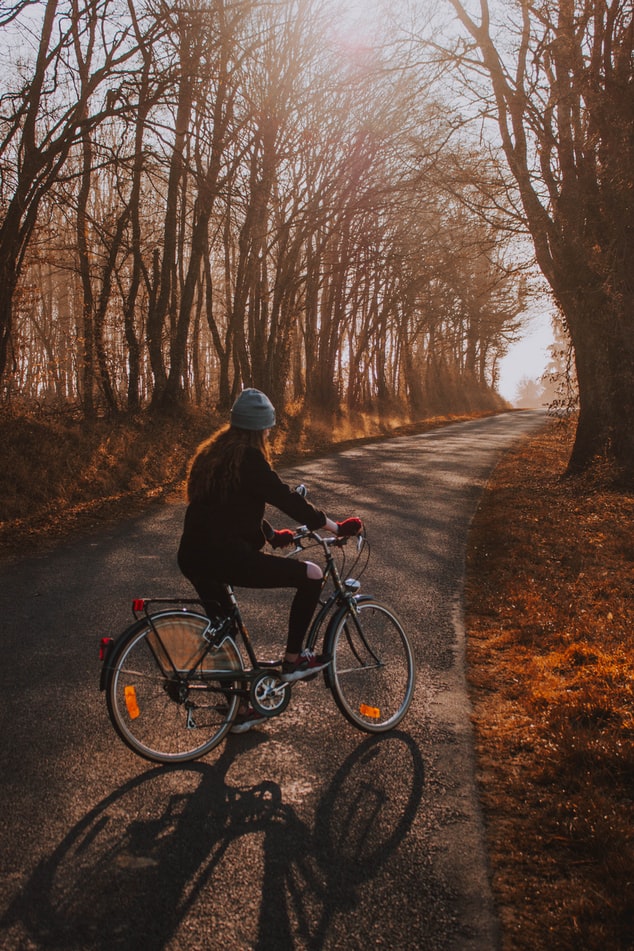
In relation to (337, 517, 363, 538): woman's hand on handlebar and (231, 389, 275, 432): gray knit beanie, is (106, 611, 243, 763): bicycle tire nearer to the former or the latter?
(337, 517, 363, 538): woman's hand on handlebar

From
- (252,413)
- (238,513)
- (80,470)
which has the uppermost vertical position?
(252,413)

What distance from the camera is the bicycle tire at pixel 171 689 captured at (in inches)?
155

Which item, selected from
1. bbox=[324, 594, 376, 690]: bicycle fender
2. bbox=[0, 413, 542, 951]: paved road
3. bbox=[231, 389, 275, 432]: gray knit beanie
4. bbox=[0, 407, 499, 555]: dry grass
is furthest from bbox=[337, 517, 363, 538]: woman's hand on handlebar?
bbox=[0, 407, 499, 555]: dry grass

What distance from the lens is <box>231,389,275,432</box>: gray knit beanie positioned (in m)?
4.24

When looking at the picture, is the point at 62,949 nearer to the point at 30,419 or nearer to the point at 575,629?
the point at 575,629

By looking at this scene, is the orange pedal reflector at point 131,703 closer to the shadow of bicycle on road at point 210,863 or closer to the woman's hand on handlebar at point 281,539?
the shadow of bicycle on road at point 210,863

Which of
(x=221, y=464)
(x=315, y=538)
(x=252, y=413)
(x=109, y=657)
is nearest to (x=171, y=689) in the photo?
(x=109, y=657)

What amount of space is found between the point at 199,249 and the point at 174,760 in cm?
1773

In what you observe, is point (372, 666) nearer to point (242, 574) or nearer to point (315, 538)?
point (315, 538)

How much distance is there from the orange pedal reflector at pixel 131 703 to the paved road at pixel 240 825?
0.32 meters

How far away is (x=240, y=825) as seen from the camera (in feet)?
11.6

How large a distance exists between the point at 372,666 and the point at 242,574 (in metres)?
1.34

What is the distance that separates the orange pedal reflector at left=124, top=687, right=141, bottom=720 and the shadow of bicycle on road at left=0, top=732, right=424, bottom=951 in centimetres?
34

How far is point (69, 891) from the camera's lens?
299cm
